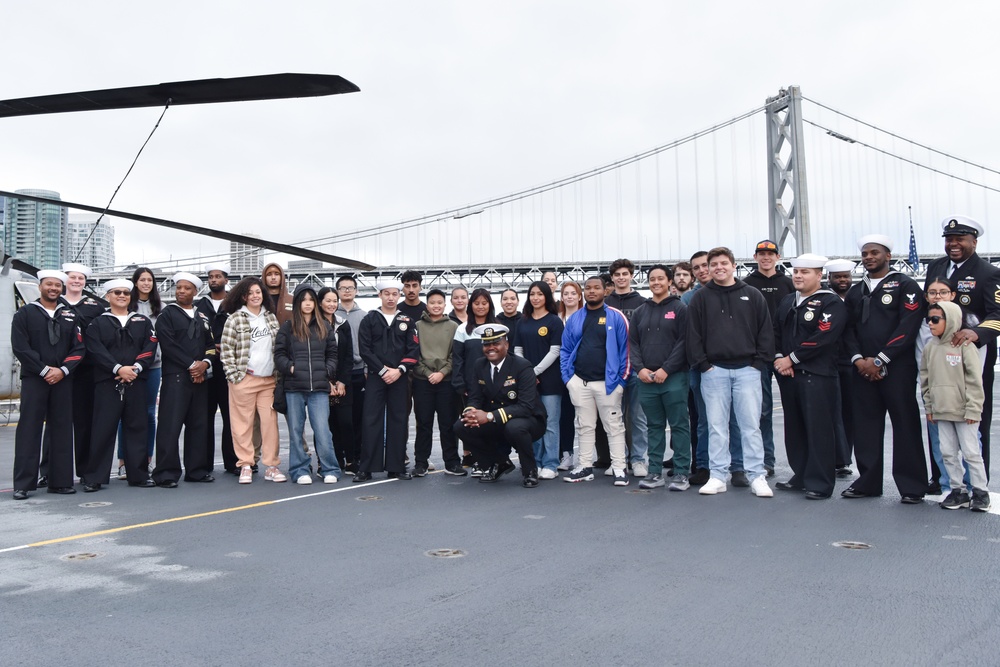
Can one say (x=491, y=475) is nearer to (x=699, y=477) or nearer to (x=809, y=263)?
(x=699, y=477)

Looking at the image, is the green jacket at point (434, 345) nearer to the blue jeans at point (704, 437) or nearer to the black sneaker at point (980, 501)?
the blue jeans at point (704, 437)

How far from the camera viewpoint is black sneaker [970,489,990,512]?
474 cm

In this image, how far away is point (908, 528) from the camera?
4309mm

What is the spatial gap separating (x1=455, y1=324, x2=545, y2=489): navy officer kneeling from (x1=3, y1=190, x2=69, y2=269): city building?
5.65m

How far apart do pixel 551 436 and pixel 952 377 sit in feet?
10.4

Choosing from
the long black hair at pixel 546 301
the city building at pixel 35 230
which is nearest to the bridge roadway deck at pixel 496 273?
the city building at pixel 35 230

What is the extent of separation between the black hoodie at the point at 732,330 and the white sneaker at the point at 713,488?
34.3 inches

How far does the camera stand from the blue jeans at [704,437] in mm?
6203

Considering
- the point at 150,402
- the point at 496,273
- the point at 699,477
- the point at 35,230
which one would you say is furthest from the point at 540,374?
the point at 496,273

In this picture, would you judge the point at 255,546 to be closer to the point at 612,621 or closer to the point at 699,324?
the point at 612,621

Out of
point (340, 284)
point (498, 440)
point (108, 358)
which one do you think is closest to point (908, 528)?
point (498, 440)

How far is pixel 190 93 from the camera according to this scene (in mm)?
4102

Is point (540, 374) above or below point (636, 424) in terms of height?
above

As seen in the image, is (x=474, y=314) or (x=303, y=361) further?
(x=474, y=314)
